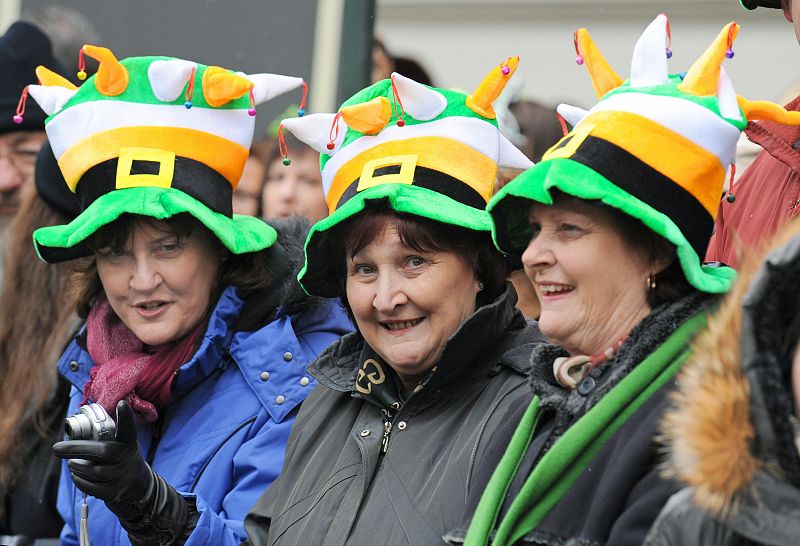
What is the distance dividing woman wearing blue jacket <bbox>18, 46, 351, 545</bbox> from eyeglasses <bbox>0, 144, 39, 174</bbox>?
135 cm

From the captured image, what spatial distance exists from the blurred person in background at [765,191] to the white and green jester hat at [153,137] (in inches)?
54.0

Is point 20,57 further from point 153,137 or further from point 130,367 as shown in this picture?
point 130,367

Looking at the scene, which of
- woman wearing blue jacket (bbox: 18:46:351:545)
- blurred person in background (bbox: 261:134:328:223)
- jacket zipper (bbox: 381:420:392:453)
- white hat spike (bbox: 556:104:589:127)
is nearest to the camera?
white hat spike (bbox: 556:104:589:127)

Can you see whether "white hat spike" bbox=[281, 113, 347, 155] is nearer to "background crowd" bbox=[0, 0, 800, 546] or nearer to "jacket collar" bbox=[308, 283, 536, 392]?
"background crowd" bbox=[0, 0, 800, 546]

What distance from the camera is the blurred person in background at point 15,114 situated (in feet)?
17.6

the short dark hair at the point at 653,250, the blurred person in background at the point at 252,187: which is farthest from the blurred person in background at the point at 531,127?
the short dark hair at the point at 653,250

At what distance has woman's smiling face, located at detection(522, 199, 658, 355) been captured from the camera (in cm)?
260

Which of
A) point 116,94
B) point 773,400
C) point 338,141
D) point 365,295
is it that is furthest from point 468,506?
point 116,94

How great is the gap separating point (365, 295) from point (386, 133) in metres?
0.44

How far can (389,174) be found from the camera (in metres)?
3.28

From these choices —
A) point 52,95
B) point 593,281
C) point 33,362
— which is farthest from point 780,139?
point 33,362

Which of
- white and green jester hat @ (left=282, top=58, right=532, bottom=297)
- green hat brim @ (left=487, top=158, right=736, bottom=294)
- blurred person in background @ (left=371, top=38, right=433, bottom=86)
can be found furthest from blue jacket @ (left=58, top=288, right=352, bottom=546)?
blurred person in background @ (left=371, top=38, right=433, bottom=86)

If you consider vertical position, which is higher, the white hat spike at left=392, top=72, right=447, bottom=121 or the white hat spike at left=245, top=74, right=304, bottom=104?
the white hat spike at left=392, top=72, right=447, bottom=121

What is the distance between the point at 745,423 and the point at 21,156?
4.09 m
